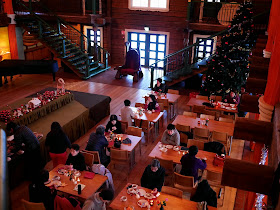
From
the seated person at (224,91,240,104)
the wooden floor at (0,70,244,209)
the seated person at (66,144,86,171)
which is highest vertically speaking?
the seated person at (224,91,240,104)

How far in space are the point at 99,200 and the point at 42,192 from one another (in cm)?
108

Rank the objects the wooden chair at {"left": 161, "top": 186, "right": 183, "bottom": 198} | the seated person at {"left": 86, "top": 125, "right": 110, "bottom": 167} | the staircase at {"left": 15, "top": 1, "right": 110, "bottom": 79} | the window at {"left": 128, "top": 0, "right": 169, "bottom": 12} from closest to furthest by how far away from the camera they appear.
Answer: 1. the wooden chair at {"left": 161, "top": 186, "right": 183, "bottom": 198}
2. the seated person at {"left": 86, "top": 125, "right": 110, "bottom": 167}
3. the staircase at {"left": 15, "top": 1, "right": 110, "bottom": 79}
4. the window at {"left": 128, "top": 0, "right": 169, "bottom": 12}

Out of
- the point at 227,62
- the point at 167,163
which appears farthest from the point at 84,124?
the point at 227,62

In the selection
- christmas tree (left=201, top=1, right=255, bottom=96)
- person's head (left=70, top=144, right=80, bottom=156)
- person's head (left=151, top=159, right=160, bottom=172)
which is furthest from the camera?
christmas tree (left=201, top=1, right=255, bottom=96)

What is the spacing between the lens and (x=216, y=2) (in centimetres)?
1355

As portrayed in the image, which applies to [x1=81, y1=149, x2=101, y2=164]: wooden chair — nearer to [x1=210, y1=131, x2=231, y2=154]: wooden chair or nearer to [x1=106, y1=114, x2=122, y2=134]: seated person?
[x1=106, y1=114, x2=122, y2=134]: seated person

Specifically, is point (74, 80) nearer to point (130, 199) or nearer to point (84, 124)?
point (84, 124)

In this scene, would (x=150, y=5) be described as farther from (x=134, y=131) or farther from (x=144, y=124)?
(x=134, y=131)

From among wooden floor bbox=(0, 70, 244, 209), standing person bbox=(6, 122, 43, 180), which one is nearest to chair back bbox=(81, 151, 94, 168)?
wooden floor bbox=(0, 70, 244, 209)

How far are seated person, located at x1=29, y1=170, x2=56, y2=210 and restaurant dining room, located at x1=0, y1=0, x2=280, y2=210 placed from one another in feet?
0.06

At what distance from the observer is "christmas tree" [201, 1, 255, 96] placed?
1019 cm

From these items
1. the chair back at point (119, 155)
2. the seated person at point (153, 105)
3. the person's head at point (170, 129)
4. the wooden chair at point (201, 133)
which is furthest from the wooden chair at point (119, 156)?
the seated person at point (153, 105)

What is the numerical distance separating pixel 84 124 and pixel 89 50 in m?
9.56

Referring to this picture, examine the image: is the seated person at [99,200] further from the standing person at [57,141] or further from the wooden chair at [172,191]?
the standing person at [57,141]
